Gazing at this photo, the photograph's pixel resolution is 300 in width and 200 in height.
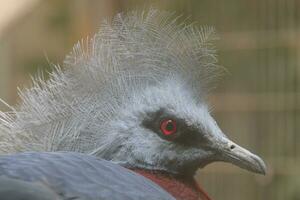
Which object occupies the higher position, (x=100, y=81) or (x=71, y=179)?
(x=100, y=81)

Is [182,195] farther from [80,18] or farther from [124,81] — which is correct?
[80,18]

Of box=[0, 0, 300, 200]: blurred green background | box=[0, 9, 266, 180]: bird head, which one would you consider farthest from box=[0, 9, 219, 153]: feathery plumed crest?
box=[0, 0, 300, 200]: blurred green background

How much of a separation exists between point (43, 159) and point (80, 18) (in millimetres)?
2815

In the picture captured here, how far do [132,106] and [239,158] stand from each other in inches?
11.6

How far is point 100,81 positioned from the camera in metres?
2.15

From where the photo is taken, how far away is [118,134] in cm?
211

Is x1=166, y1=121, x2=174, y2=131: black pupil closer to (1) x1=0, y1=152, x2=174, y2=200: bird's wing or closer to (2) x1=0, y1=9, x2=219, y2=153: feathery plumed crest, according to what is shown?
(2) x1=0, y1=9, x2=219, y2=153: feathery plumed crest

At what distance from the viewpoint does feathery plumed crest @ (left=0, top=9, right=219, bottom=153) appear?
2.13 m

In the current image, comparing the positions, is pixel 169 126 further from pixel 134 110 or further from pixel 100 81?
pixel 100 81

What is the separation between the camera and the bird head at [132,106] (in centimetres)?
211

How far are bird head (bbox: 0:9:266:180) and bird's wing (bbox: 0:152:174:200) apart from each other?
23 cm

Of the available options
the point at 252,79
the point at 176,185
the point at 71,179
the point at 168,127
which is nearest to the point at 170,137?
the point at 168,127

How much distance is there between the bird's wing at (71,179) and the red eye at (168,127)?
0.80ft

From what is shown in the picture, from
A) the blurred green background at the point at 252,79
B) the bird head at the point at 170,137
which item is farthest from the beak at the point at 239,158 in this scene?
the blurred green background at the point at 252,79
